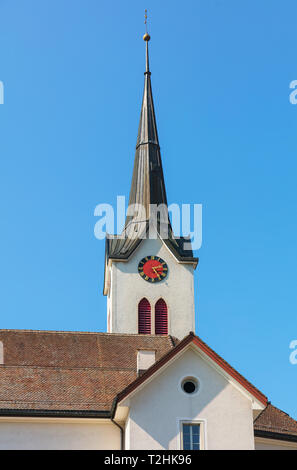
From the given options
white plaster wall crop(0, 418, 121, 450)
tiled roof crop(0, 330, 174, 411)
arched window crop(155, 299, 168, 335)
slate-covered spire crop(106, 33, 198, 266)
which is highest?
slate-covered spire crop(106, 33, 198, 266)

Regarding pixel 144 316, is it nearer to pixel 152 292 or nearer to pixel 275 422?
pixel 152 292

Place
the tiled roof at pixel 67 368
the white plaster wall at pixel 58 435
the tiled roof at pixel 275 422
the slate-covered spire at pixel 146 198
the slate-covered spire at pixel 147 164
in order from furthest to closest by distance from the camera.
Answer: the slate-covered spire at pixel 147 164 → the slate-covered spire at pixel 146 198 → the tiled roof at pixel 275 422 → the tiled roof at pixel 67 368 → the white plaster wall at pixel 58 435

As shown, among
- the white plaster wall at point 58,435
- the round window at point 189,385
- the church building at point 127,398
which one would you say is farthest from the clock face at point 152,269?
the round window at point 189,385

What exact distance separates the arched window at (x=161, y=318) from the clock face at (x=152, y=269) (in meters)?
1.61

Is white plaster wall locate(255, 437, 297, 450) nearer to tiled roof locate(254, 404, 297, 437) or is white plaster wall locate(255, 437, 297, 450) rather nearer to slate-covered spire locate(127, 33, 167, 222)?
tiled roof locate(254, 404, 297, 437)

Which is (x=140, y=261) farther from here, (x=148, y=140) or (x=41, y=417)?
(x=41, y=417)

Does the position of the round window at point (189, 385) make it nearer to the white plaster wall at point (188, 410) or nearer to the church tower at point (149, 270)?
the white plaster wall at point (188, 410)

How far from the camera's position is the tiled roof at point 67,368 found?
114 feet

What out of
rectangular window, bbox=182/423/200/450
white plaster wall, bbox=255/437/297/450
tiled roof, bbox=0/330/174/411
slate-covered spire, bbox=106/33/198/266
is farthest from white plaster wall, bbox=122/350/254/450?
slate-covered spire, bbox=106/33/198/266

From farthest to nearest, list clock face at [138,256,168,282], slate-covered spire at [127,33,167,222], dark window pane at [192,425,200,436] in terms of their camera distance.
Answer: slate-covered spire at [127,33,167,222]
clock face at [138,256,168,282]
dark window pane at [192,425,200,436]

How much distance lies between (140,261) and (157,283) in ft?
5.88

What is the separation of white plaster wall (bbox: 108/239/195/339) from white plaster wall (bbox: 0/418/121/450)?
70.8 ft

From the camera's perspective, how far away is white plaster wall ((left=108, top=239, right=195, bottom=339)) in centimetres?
5628
